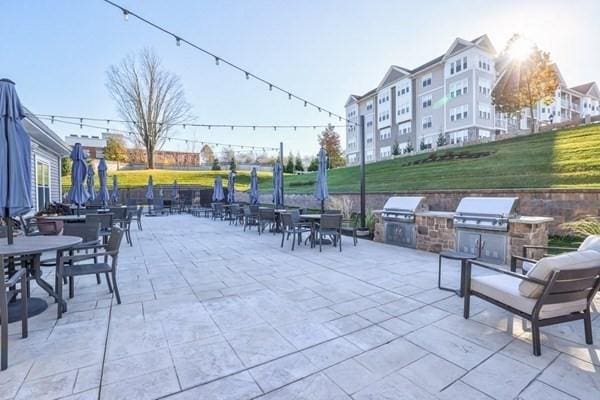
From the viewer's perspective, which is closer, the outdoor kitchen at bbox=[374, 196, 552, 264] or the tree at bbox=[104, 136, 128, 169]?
the outdoor kitchen at bbox=[374, 196, 552, 264]

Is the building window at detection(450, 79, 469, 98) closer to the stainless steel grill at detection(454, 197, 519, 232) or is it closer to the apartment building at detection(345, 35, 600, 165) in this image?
the apartment building at detection(345, 35, 600, 165)

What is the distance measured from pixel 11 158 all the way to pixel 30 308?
1.57 metres

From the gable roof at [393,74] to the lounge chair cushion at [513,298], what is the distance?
1151 inches

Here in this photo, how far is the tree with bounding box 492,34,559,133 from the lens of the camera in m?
19.4

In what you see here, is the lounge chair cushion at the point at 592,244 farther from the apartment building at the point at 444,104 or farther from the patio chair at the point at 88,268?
the apartment building at the point at 444,104

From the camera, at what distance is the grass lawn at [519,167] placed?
8.51m

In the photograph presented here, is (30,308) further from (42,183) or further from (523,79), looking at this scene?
(523,79)

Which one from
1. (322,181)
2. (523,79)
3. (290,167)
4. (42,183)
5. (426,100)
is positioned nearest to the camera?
(322,181)

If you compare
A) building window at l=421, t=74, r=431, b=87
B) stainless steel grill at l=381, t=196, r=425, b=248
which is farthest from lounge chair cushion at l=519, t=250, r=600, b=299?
building window at l=421, t=74, r=431, b=87

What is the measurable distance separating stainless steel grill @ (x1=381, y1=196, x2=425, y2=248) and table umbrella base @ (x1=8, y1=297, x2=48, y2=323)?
615cm

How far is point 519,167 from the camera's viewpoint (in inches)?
419

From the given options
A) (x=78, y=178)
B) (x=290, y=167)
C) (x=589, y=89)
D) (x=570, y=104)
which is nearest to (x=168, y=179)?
(x=290, y=167)

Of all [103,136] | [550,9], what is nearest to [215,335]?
[550,9]

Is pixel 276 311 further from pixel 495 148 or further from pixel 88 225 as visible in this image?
pixel 495 148
